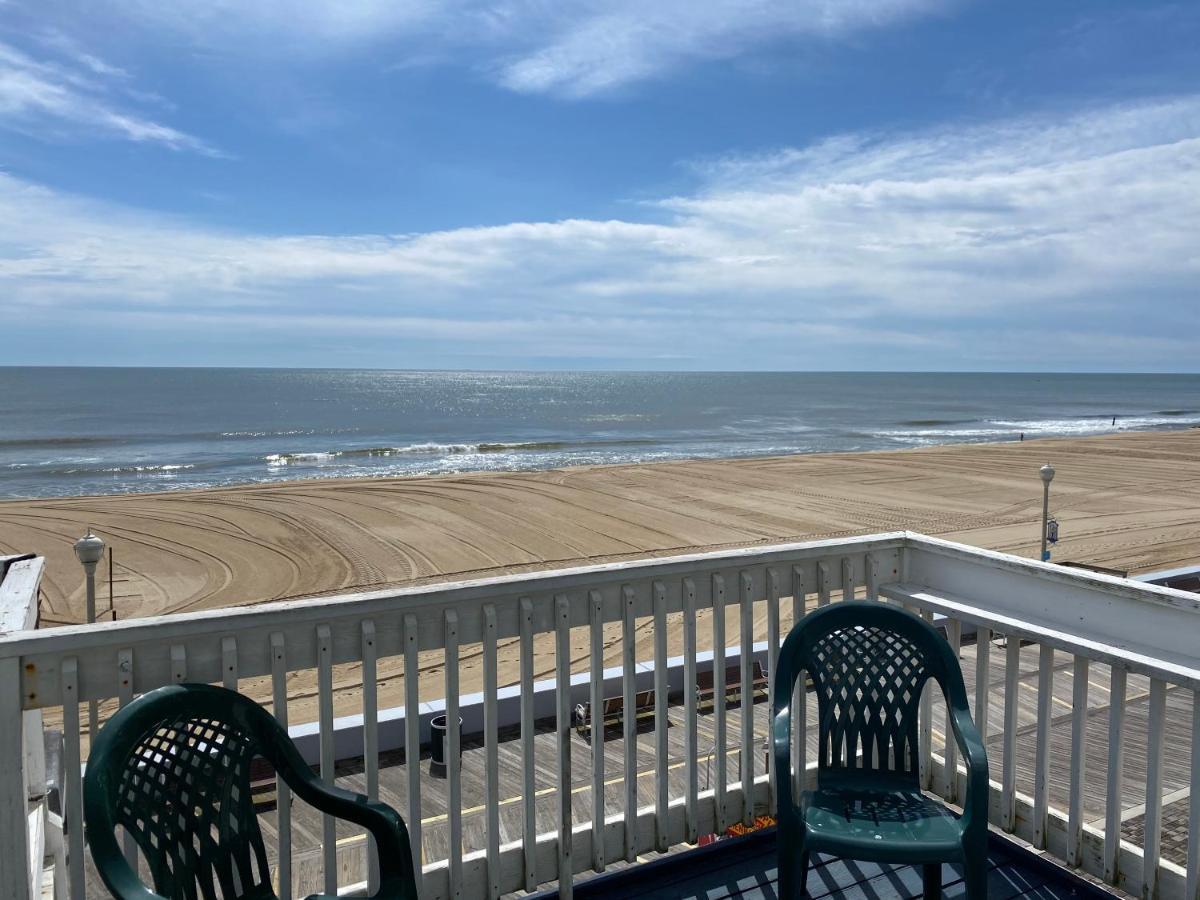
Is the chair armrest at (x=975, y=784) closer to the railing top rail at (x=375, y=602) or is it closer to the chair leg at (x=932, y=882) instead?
the chair leg at (x=932, y=882)

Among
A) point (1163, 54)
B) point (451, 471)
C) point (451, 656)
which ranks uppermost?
point (1163, 54)

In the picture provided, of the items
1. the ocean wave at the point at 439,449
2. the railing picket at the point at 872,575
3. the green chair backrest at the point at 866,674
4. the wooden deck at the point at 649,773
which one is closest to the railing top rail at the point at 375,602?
the railing picket at the point at 872,575

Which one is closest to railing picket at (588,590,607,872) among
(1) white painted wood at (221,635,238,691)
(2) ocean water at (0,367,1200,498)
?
(1) white painted wood at (221,635,238,691)

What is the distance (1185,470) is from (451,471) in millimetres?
19426

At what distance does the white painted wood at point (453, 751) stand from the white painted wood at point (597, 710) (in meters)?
0.37

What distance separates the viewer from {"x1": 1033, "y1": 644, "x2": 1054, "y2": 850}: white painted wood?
8.40 ft

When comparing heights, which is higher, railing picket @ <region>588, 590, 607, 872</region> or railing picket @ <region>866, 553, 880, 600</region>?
railing picket @ <region>866, 553, 880, 600</region>

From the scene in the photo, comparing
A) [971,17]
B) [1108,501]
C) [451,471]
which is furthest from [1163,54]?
[451,471]

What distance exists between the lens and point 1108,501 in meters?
18.1

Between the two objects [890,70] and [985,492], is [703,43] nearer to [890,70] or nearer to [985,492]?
[890,70]

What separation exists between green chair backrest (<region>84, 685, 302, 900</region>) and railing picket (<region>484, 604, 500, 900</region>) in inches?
22.8

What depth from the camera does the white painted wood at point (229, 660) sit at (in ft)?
6.48

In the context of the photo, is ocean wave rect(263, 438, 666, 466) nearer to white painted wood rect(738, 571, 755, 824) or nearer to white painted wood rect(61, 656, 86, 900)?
white painted wood rect(738, 571, 755, 824)

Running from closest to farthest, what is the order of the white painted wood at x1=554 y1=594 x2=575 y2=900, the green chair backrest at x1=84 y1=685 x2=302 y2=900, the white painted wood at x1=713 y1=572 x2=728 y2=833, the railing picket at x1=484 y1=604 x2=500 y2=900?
the green chair backrest at x1=84 y1=685 x2=302 y2=900
the railing picket at x1=484 y1=604 x2=500 y2=900
the white painted wood at x1=554 y1=594 x2=575 y2=900
the white painted wood at x1=713 y1=572 x2=728 y2=833
